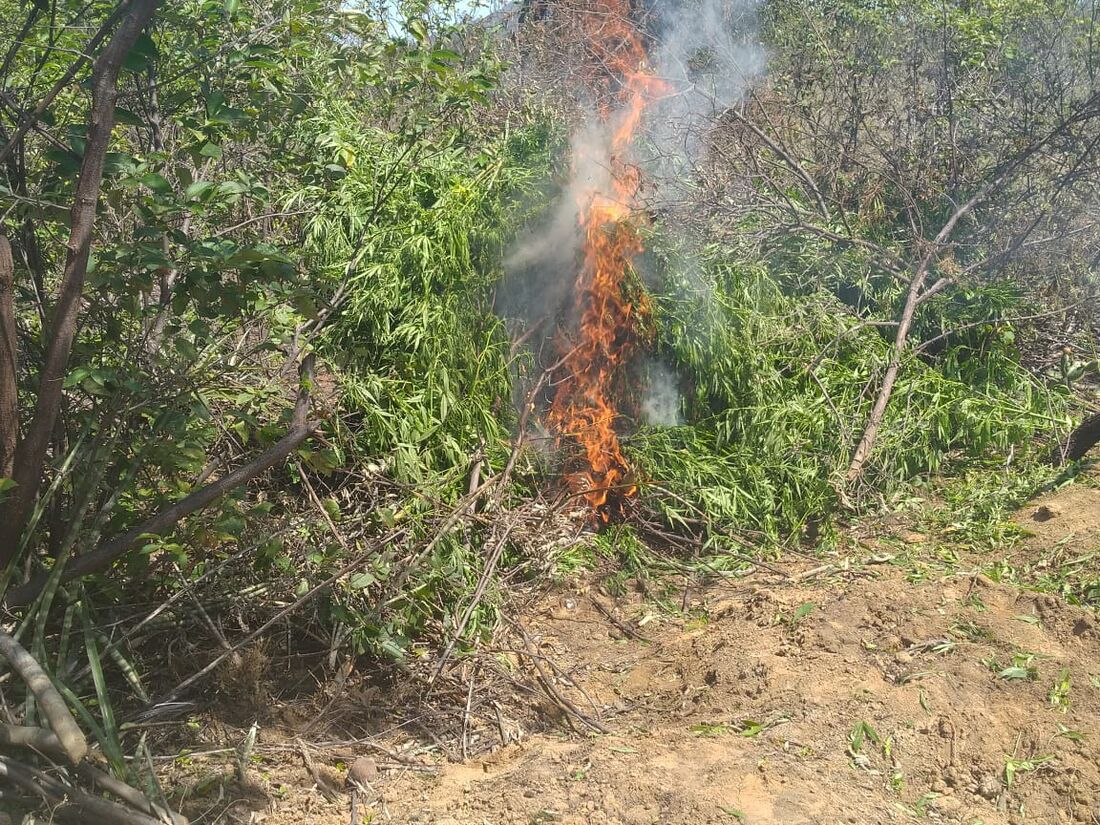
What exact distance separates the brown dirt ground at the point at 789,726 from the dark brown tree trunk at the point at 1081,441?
Result: 790mm

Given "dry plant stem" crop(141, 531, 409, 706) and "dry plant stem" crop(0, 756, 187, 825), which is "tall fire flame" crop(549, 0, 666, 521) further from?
"dry plant stem" crop(0, 756, 187, 825)

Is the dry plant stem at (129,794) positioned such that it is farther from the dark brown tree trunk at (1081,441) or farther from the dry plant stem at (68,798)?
the dark brown tree trunk at (1081,441)

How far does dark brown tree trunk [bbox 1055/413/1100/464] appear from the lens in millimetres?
5836

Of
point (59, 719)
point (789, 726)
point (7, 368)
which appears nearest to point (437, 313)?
point (7, 368)

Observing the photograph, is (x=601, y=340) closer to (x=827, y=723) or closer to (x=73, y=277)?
(x=827, y=723)

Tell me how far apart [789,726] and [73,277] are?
9.82ft

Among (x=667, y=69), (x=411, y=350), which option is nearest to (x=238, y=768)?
(x=411, y=350)

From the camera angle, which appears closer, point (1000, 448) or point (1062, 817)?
point (1062, 817)

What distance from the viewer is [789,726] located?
13.2 feet

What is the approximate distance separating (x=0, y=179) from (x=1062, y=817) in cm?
414

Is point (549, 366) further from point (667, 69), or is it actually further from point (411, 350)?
point (667, 69)

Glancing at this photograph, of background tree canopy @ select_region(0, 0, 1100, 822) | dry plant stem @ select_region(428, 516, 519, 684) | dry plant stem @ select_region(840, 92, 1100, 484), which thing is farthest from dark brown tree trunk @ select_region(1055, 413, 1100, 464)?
dry plant stem @ select_region(428, 516, 519, 684)

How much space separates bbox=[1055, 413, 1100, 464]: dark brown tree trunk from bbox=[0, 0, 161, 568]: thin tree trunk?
5224 mm

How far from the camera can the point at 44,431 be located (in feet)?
10.4
